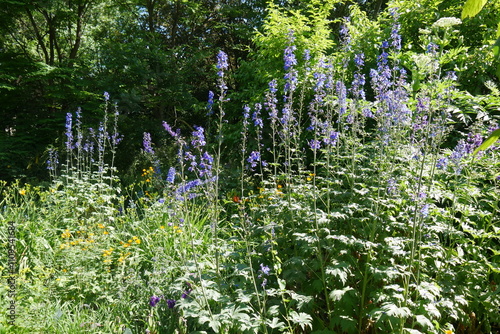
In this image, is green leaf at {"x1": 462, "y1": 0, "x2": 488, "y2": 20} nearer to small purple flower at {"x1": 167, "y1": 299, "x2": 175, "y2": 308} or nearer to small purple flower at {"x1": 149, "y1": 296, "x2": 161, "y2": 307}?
small purple flower at {"x1": 167, "y1": 299, "x2": 175, "y2": 308}

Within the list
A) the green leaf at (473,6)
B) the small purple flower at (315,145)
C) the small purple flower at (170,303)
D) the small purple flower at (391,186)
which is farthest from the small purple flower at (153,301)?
the green leaf at (473,6)

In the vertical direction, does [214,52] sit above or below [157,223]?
above

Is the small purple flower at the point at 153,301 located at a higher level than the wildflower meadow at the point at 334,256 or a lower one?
lower

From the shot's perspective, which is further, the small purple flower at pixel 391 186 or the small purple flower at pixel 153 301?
the small purple flower at pixel 153 301

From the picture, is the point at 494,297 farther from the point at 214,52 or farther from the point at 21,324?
the point at 214,52

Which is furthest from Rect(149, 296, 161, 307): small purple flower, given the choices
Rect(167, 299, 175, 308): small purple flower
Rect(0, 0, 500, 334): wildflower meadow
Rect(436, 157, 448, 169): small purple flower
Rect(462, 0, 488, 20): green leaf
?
Rect(462, 0, 488, 20): green leaf

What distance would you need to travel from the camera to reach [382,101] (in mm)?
3299

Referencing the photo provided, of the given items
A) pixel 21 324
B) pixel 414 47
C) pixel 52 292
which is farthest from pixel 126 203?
pixel 414 47

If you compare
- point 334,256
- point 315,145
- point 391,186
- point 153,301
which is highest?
point 315,145

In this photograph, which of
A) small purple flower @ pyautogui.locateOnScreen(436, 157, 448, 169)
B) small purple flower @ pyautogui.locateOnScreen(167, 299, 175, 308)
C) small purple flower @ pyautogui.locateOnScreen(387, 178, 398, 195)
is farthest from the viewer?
small purple flower @ pyautogui.locateOnScreen(436, 157, 448, 169)

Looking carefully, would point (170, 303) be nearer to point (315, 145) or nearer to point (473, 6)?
point (315, 145)

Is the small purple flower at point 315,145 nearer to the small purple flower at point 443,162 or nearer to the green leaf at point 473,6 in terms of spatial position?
the small purple flower at point 443,162

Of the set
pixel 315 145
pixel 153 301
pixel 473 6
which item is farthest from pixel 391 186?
pixel 473 6

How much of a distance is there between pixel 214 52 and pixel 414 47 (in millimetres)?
7515
